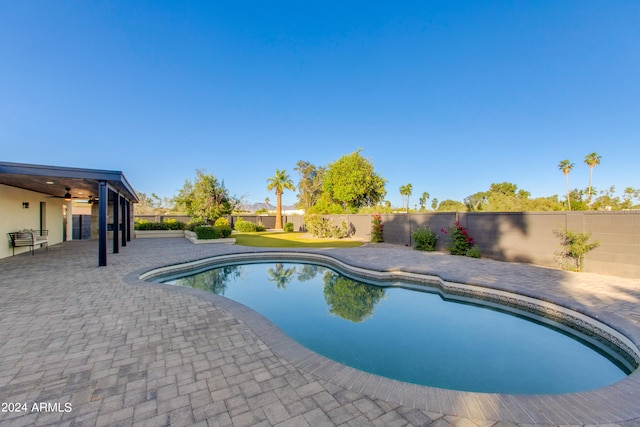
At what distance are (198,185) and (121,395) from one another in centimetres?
1797

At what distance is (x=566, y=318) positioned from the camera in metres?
4.45

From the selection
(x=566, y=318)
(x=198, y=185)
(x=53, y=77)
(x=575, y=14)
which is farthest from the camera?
(x=198, y=185)

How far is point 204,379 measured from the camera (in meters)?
2.44

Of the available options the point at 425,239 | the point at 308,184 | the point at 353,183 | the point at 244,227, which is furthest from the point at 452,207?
the point at 425,239

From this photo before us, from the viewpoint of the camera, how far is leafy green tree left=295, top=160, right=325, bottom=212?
1446 inches

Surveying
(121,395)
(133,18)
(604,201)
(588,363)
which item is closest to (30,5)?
(133,18)

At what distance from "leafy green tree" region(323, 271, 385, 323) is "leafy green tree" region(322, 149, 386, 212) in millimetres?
17187

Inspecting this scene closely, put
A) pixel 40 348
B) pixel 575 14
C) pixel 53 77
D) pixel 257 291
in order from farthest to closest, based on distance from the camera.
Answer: pixel 53 77 → pixel 575 14 → pixel 257 291 → pixel 40 348

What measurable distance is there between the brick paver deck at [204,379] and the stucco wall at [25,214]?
700 centimetres

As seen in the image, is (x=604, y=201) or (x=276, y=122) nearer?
(x=276, y=122)

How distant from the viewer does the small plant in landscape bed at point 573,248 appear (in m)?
6.93

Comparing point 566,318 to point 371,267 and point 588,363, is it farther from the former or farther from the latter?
point 371,267

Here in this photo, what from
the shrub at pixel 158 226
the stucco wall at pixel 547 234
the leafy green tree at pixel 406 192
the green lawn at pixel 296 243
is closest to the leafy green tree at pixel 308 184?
the shrub at pixel 158 226

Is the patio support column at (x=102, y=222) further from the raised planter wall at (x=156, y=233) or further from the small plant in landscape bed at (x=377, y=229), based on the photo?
the small plant in landscape bed at (x=377, y=229)
